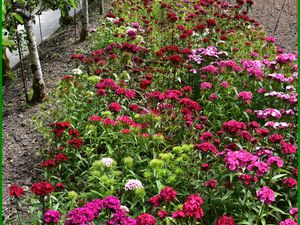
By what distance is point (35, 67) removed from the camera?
5809 millimetres

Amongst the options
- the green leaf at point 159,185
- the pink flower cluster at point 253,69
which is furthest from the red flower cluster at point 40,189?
the pink flower cluster at point 253,69

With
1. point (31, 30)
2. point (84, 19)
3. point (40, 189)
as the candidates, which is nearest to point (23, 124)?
point (31, 30)

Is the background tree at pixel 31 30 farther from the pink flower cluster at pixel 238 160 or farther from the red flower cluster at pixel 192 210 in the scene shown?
the red flower cluster at pixel 192 210

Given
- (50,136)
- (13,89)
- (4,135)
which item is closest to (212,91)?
(50,136)

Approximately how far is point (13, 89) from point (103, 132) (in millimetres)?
2989

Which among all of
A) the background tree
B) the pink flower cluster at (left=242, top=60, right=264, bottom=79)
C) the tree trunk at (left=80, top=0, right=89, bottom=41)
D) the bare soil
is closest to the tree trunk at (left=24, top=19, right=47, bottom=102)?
the background tree

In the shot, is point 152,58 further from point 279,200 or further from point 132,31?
point 279,200

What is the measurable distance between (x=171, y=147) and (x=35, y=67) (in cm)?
234

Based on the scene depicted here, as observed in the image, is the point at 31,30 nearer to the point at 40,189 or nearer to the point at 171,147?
the point at 171,147

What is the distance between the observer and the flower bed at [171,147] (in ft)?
10.8

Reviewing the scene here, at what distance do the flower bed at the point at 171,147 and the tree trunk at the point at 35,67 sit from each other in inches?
9.9

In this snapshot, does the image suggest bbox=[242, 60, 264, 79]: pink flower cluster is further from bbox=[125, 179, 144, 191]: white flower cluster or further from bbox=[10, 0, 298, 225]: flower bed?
bbox=[125, 179, 144, 191]: white flower cluster

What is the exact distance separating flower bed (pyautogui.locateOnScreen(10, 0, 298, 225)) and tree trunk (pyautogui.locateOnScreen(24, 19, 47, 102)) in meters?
0.25

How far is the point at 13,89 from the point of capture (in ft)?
22.4
